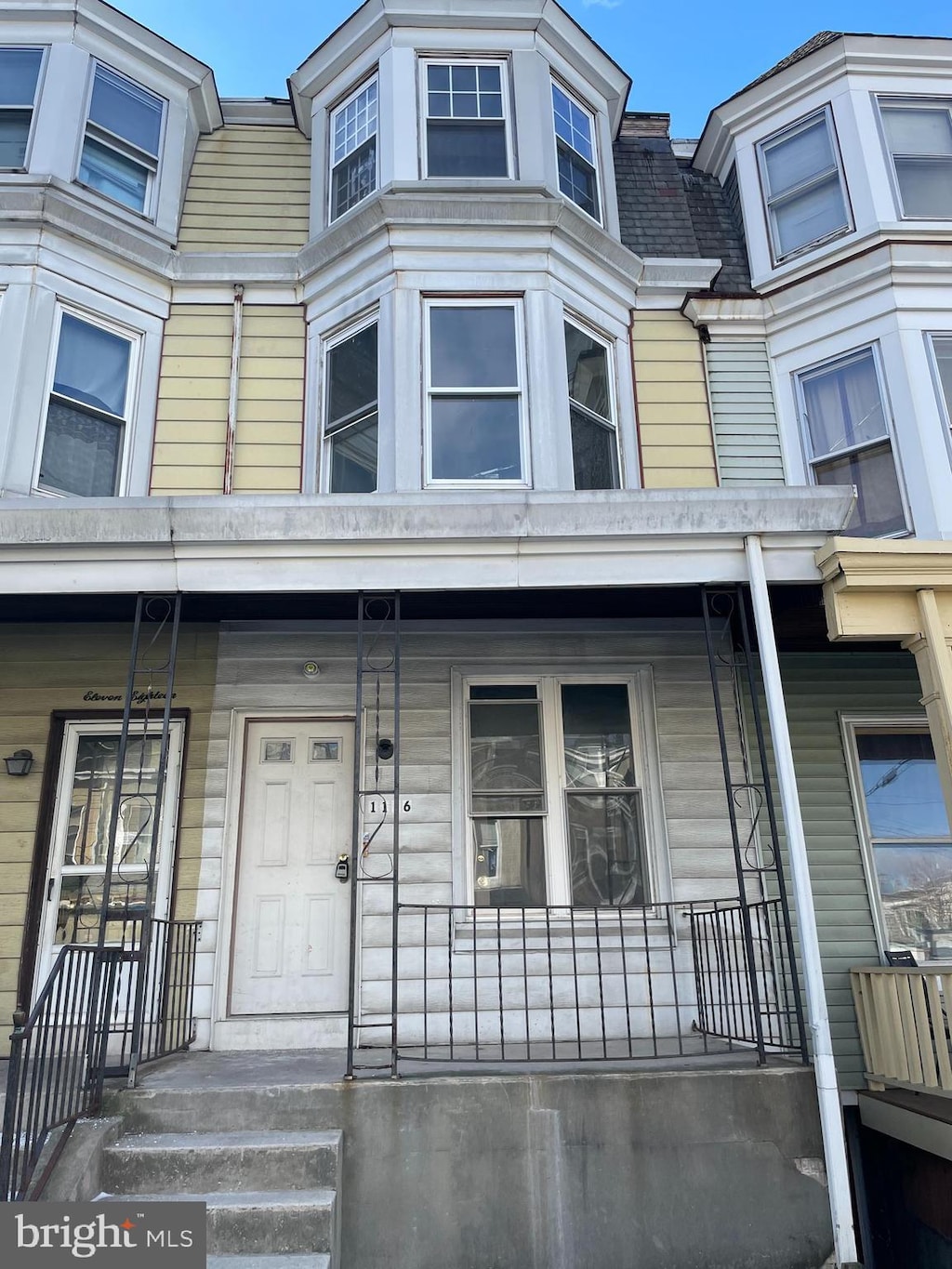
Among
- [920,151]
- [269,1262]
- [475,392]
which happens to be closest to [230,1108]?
[269,1262]

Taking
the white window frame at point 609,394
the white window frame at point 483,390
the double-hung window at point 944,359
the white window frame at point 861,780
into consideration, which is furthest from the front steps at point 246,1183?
the double-hung window at point 944,359

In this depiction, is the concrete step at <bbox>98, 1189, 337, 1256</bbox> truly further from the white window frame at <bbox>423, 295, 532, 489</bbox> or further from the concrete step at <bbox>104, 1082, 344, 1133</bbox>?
the white window frame at <bbox>423, 295, 532, 489</bbox>

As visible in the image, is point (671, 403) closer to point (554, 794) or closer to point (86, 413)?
point (554, 794)

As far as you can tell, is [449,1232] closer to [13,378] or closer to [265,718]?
[265,718]

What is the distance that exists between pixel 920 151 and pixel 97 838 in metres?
8.49

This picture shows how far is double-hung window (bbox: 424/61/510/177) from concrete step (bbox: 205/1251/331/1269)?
23.5ft

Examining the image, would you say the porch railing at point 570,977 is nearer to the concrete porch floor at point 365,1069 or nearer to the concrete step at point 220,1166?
the concrete porch floor at point 365,1069

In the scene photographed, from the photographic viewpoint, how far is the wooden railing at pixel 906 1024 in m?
4.52

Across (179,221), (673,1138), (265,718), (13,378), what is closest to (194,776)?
(265,718)

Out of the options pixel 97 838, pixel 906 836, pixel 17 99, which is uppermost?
pixel 17 99

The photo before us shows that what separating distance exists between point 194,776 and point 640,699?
10.1 ft

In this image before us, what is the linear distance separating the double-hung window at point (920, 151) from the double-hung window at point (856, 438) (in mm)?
1505

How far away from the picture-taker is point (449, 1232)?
3.91m

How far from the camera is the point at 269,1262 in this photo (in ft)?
11.3
